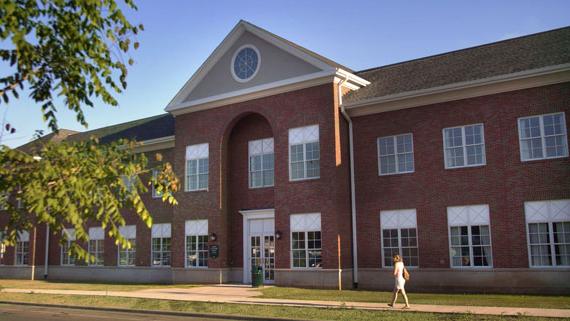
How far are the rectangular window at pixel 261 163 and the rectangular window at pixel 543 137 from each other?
12104mm

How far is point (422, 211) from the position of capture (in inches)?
994

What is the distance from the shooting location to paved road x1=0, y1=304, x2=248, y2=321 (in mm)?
17781

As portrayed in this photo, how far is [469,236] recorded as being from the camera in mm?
24109

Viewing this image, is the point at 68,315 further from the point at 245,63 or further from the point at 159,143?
the point at 159,143

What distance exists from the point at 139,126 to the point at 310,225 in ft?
62.8

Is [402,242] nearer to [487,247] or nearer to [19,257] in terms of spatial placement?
[487,247]

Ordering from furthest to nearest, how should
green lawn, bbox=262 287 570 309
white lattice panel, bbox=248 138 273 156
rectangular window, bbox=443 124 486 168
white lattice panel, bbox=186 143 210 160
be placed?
white lattice panel, bbox=186 143 210 160 < white lattice panel, bbox=248 138 273 156 < rectangular window, bbox=443 124 486 168 < green lawn, bbox=262 287 570 309

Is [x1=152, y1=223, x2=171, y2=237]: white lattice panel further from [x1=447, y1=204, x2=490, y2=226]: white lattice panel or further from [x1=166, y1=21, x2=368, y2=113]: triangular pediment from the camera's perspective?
[x1=447, y1=204, x2=490, y2=226]: white lattice panel

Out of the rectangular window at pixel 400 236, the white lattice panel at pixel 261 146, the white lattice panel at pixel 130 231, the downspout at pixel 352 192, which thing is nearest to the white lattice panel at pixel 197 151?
the white lattice panel at pixel 261 146

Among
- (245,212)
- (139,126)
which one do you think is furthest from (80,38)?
(139,126)

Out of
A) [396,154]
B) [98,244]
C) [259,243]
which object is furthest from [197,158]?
[396,154]

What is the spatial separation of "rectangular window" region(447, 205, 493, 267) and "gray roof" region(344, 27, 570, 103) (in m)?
5.49

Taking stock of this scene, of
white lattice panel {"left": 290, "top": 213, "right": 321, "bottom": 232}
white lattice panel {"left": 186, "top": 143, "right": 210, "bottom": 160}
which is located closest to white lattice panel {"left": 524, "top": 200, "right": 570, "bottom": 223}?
white lattice panel {"left": 290, "top": 213, "right": 321, "bottom": 232}

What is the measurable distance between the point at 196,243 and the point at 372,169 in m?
10.6
